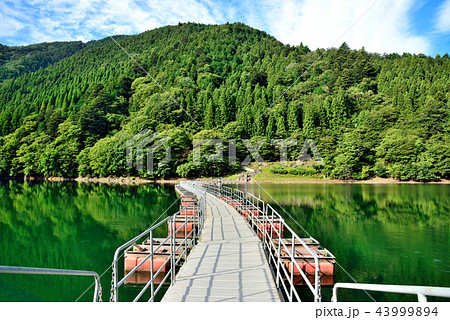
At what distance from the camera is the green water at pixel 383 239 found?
827 cm

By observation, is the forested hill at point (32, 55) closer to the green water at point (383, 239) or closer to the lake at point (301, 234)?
the lake at point (301, 234)

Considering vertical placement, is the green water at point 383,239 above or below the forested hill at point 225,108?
below

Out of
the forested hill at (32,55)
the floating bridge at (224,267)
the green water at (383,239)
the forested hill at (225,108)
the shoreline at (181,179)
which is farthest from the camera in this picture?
the forested hill at (32,55)

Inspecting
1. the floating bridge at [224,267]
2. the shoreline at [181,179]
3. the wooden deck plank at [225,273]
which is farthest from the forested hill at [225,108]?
the wooden deck plank at [225,273]

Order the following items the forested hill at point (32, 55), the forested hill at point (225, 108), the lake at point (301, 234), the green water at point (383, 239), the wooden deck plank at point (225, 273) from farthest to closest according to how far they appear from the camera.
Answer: the forested hill at point (32, 55)
the forested hill at point (225, 108)
the green water at point (383, 239)
the lake at point (301, 234)
the wooden deck plank at point (225, 273)

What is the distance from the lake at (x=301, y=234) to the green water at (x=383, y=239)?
0.09ft

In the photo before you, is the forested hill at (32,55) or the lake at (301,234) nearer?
the lake at (301,234)

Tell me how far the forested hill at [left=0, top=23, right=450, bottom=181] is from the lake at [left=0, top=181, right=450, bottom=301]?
16.9 m

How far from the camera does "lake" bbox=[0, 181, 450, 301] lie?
316 inches

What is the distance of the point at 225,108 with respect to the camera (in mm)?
71625

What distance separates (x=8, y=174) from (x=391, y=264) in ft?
233

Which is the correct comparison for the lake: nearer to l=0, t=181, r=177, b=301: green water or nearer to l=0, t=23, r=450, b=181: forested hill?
l=0, t=181, r=177, b=301: green water

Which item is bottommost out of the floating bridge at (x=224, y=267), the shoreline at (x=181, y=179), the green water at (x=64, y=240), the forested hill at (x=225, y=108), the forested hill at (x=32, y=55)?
the green water at (x=64, y=240)
